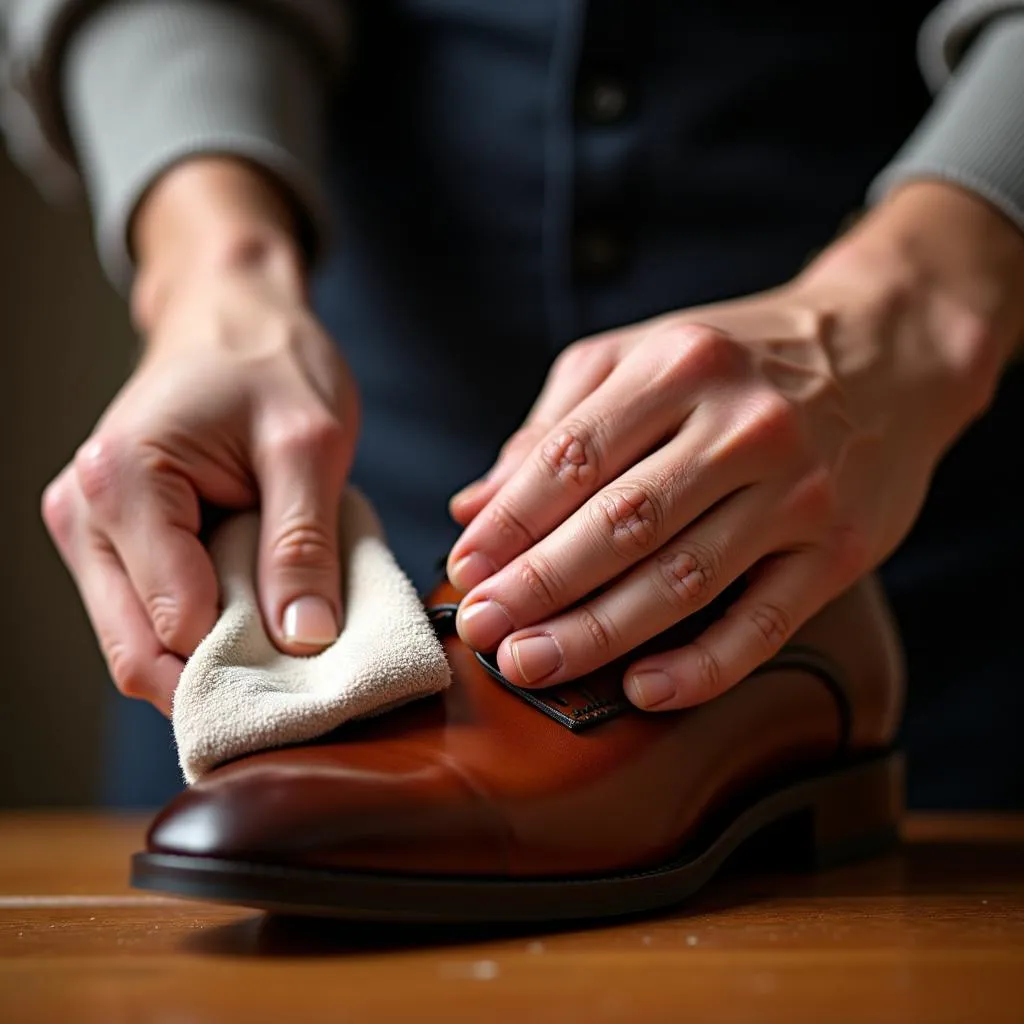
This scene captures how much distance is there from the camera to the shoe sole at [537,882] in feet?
1.63

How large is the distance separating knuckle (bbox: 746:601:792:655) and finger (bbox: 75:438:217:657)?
0.92 ft

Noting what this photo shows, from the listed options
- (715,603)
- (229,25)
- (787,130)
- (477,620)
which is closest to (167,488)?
(477,620)

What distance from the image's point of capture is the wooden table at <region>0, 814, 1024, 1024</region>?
0.43 metres

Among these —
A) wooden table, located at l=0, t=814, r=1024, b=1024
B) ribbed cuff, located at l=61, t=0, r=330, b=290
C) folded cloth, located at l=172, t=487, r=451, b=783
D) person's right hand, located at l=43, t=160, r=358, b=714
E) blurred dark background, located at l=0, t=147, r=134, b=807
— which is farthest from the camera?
blurred dark background, located at l=0, t=147, r=134, b=807

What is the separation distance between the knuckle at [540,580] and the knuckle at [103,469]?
0.71 feet

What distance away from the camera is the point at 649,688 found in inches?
25.5

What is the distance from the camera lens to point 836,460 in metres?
0.69

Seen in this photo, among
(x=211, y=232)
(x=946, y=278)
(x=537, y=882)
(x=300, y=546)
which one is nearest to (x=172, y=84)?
(x=211, y=232)

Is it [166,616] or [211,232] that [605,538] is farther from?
[211,232]

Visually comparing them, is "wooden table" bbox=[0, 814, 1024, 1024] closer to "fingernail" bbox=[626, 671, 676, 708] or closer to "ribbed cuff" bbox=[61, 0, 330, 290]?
"fingernail" bbox=[626, 671, 676, 708]

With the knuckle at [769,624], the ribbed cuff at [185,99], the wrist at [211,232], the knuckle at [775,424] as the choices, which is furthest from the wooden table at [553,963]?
the ribbed cuff at [185,99]

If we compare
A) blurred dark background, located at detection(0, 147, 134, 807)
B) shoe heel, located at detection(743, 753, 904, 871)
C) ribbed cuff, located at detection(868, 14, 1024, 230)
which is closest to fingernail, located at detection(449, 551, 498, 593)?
shoe heel, located at detection(743, 753, 904, 871)

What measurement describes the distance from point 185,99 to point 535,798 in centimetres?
63

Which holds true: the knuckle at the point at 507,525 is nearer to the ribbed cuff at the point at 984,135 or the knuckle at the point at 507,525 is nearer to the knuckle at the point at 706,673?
the knuckle at the point at 706,673
